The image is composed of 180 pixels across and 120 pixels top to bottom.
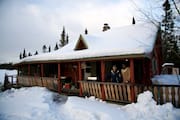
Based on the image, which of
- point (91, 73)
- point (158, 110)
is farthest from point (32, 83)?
point (158, 110)

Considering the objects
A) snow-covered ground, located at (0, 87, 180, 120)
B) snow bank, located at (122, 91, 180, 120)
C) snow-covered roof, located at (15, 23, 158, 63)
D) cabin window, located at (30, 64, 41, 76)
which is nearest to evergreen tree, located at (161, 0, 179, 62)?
snow-covered roof, located at (15, 23, 158, 63)

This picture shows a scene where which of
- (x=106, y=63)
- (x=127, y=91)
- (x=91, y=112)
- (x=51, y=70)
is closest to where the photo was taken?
(x=91, y=112)

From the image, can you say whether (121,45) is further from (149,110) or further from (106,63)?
(149,110)

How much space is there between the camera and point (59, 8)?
1314 cm

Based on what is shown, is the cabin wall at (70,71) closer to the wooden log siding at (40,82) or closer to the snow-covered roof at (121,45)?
the wooden log siding at (40,82)

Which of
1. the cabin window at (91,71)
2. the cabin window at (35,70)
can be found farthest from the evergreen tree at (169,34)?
the cabin window at (35,70)

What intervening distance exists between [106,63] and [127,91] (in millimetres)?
4756

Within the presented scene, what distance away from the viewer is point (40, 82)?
55.3 ft

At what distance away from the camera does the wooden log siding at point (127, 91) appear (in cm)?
946

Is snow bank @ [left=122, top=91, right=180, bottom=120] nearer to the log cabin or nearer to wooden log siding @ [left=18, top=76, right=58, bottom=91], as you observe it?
the log cabin

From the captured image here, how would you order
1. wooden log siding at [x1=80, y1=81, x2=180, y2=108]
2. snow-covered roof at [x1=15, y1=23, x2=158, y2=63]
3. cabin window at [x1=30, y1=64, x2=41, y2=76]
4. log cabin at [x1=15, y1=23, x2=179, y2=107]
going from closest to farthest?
wooden log siding at [x1=80, y1=81, x2=180, y2=108] → log cabin at [x1=15, y1=23, x2=179, y2=107] → snow-covered roof at [x1=15, y1=23, x2=158, y2=63] → cabin window at [x1=30, y1=64, x2=41, y2=76]

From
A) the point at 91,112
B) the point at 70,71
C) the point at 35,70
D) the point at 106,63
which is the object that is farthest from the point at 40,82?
the point at 91,112

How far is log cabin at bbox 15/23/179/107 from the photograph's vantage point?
1073cm

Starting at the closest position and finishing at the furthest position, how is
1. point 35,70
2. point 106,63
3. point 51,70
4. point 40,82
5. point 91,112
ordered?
1. point 91,112
2. point 106,63
3. point 40,82
4. point 51,70
5. point 35,70
